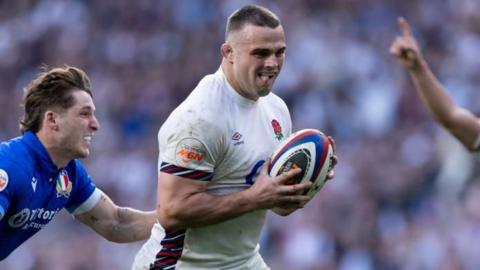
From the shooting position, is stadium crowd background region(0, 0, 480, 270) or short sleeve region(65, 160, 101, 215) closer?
short sleeve region(65, 160, 101, 215)

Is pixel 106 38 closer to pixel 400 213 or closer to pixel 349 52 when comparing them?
pixel 349 52

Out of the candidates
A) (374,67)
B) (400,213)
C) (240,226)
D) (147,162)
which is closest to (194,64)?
(147,162)

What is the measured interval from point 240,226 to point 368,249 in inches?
191

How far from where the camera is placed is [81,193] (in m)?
7.55

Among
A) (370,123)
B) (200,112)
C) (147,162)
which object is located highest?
(200,112)

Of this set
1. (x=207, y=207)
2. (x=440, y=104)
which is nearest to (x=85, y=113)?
(x=207, y=207)

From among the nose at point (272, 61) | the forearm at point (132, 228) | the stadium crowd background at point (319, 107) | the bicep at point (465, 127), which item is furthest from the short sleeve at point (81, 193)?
the stadium crowd background at point (319, 107)

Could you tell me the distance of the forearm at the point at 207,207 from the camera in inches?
264

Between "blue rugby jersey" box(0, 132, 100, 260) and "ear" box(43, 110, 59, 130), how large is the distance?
0.10 m

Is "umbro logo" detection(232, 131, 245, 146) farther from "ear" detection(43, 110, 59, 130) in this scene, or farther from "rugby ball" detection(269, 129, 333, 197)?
"ear" detection(43, 110, 59, 130)

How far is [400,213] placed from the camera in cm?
1201

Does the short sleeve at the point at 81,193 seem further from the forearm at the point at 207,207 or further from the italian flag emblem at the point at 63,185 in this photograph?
the forearm at the point at 207,207

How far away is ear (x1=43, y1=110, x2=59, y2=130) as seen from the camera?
284 inches

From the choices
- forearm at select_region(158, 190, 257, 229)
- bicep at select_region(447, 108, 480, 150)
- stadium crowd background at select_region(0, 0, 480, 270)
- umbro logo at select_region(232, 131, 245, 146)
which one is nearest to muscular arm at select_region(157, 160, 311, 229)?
forearm at select_region(158, 190, 257, 229)
